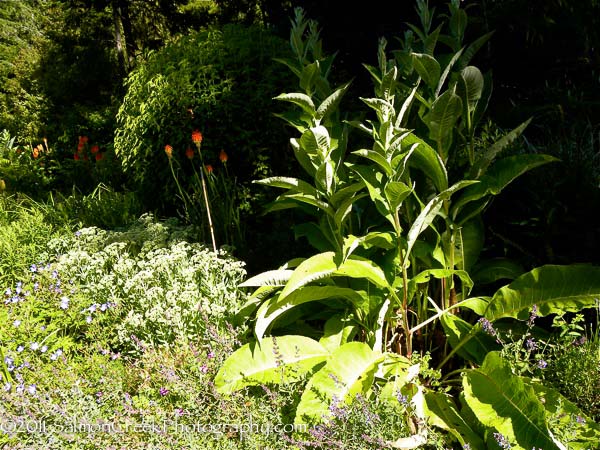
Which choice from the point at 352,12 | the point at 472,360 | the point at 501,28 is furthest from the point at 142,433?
the point at 352,12

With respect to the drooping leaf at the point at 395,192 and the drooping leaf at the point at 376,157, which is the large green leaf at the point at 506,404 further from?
the drooping leaf at the point at 376,157

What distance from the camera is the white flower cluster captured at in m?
2.85

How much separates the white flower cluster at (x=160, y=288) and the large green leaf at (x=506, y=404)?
1.27 metres

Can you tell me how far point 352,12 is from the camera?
5316mm

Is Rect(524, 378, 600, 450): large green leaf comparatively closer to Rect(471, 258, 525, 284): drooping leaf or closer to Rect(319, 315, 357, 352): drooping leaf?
Rect(471, 258, 525, 284): drooping leaf

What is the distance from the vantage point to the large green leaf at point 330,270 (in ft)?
7.09

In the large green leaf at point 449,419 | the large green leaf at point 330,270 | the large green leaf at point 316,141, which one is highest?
the large green leaf at point 316,141

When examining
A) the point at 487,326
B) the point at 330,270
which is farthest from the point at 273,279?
the point at 487,326

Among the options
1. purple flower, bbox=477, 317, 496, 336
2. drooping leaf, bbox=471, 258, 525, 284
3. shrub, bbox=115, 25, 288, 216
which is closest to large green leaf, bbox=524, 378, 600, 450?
purple flower, bbox=477, 317, 496, 336

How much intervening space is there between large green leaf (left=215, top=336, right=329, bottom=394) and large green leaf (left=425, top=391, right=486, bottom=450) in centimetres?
49

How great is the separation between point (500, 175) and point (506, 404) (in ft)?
2.98

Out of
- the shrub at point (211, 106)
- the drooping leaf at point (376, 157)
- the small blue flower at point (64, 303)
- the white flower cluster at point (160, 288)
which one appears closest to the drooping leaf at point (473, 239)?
the drooping leaf at point (376, 157)

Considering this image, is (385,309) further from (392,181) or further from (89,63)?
(89,63)

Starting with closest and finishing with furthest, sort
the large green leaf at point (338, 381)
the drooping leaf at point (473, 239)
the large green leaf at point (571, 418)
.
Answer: the large green leaf at point (571, 418) < the large green leaf at point (338, 381) < the drooping leaf at point (473, 239)
